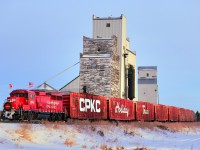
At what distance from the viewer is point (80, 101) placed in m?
40.8

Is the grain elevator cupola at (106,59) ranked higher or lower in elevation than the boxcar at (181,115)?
higher

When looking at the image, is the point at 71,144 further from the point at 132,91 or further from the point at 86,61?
the point at 132,91

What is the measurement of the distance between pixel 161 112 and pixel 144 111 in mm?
9301

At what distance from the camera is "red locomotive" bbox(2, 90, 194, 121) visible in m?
32.1

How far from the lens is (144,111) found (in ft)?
195

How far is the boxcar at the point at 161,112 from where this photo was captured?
213 feet

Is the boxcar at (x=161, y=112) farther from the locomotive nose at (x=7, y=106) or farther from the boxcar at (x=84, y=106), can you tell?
the locomotive nose at (x=7, y=106)

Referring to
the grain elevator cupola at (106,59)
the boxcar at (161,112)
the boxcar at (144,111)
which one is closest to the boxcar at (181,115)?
the boxcar at (161,112)

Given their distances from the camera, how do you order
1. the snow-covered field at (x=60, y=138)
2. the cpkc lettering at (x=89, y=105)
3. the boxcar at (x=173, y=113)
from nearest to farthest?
1. the snow-covered field at (x=60, y=138)
2. the cpkc lettering at (x=89, y=105)
3. the boxcar at (x=173, y=113)

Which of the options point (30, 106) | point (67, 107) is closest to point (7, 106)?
point (30, 106)

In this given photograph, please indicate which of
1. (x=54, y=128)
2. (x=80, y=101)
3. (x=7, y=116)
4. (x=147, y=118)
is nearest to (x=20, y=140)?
(x=54, y=128)

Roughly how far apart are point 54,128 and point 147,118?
3434 centimetres

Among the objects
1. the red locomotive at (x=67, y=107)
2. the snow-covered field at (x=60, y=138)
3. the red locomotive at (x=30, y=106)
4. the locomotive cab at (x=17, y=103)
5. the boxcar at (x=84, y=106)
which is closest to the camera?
the snow-covered field at (x=60, y=138)

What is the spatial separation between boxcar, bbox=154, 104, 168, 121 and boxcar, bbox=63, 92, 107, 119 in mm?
19927
